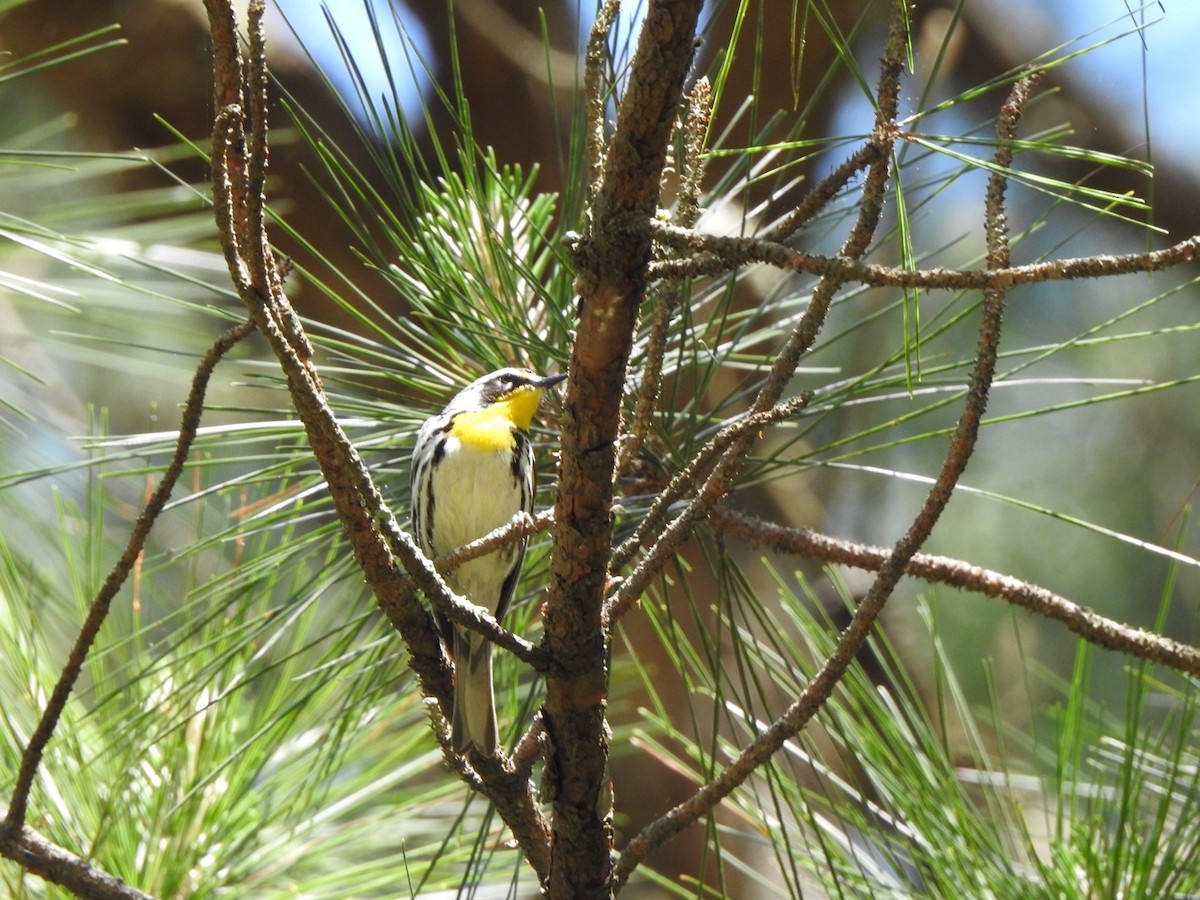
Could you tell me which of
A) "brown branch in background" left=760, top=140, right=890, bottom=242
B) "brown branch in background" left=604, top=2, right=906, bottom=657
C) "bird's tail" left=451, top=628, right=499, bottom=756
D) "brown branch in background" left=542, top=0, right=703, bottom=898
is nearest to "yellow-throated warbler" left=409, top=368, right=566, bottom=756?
"bird's tail" left=451, top=628, right=499, bottom=756

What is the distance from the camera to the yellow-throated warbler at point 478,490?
1.42 meters

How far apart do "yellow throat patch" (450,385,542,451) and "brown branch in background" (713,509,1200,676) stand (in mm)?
364

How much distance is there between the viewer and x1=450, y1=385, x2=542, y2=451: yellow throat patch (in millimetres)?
1515

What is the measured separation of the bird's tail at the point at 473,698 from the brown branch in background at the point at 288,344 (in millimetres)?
85

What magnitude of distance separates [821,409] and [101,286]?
1.80 meters

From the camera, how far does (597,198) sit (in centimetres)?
75

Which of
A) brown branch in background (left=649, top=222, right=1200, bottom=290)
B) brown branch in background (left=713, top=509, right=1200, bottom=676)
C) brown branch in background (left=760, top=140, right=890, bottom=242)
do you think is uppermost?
brown branch in background (left=760, top=140, right=890, bottom=242)

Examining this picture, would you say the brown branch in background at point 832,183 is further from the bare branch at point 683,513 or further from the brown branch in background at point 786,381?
the bare branch at point 683,513

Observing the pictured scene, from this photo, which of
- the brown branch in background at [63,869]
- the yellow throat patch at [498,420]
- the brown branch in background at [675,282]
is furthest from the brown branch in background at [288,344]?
the yellow throat patch at [498,420]

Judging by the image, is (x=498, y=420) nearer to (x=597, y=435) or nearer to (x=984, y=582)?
(x=984, y=582)

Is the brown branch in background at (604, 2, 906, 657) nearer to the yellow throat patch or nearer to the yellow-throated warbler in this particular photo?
the yellow-throated warbler

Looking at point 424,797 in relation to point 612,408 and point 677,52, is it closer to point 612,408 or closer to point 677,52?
point 612,408

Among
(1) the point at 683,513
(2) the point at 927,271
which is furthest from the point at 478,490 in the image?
(2) the point at 927,271

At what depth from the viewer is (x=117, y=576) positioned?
3.15ft
